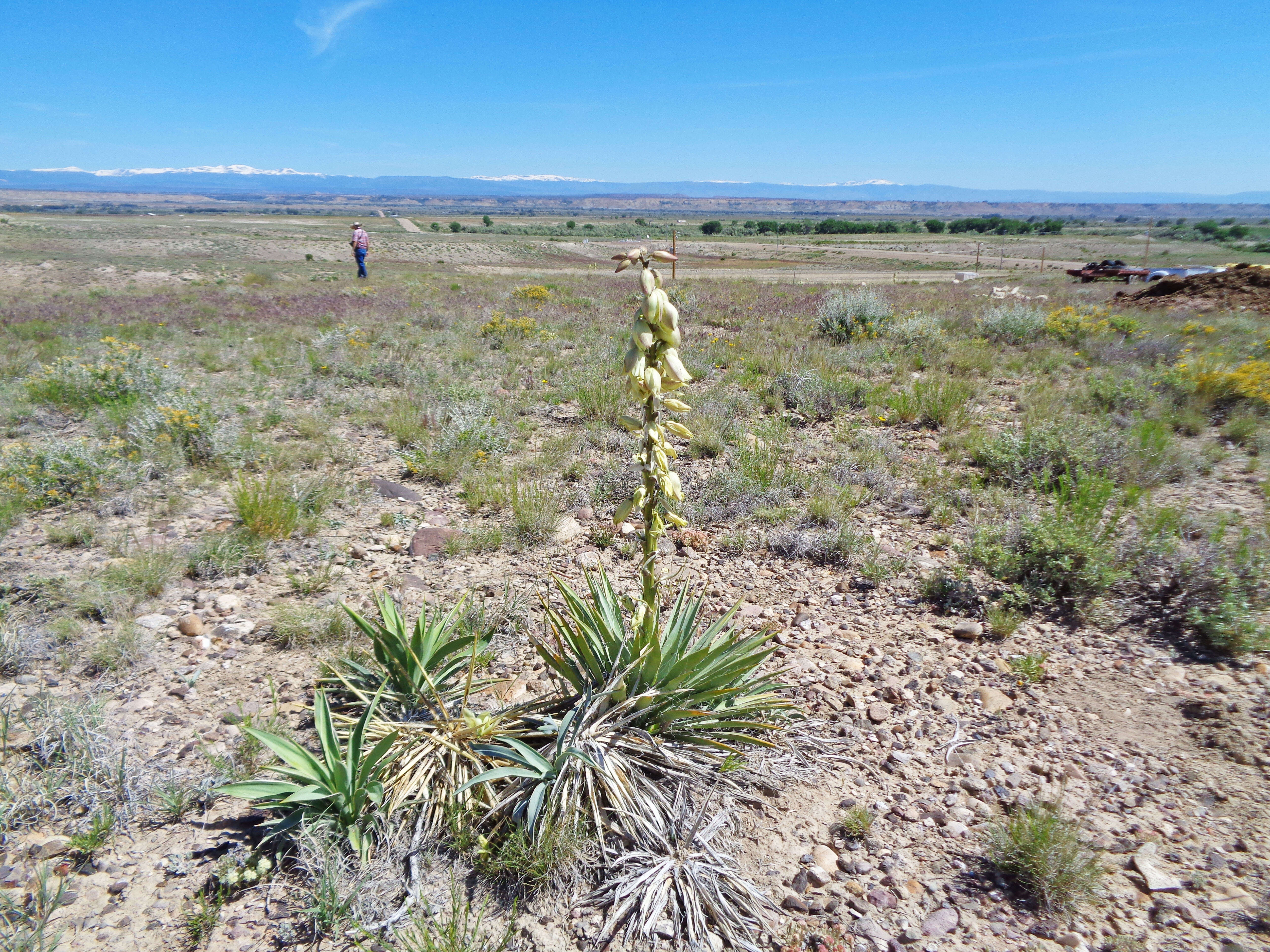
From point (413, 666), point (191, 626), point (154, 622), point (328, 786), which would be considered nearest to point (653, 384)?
point (413, 666)

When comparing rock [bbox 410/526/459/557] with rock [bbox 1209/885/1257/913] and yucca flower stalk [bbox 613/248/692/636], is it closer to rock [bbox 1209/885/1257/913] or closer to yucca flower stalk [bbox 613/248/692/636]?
yucca flower stalk [bbox 613/248/692/636]

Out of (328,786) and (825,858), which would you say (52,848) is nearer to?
(328,786)

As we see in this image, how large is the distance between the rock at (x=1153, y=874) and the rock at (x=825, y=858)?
107 centimetres

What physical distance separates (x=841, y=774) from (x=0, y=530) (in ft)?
19.5

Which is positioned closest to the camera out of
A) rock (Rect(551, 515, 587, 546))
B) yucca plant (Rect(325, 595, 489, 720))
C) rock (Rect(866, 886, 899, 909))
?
rock (Rect(866, 886, 899, 909))

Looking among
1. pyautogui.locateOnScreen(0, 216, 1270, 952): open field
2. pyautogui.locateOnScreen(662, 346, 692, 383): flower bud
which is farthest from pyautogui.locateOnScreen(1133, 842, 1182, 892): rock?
pyautogui.locateOnScreen(662, 346, 692, 383): flower bud

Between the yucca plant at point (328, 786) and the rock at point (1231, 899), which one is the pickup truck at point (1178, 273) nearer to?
the rock at point (1231, 899)

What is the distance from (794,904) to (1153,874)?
130 centimetres

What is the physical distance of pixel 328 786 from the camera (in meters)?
2.43

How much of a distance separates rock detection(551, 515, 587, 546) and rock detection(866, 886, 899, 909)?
3143 mm

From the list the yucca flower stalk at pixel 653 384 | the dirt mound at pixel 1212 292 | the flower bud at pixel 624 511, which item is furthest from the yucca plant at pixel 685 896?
the dirt mound at pixel 1212 292

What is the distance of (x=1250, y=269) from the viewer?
15367 mm

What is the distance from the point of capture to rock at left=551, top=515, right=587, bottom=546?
5035mm

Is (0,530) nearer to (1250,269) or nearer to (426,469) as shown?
(426,469)
